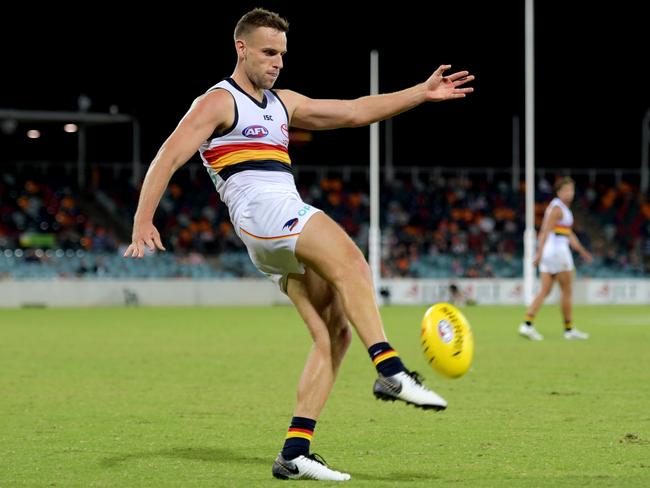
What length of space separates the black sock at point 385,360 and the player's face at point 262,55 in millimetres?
1539

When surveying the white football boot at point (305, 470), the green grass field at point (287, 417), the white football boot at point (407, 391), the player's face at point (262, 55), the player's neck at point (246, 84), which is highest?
the player's face at point (262, 55)

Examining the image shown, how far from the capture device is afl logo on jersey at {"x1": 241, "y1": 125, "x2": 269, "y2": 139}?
6199mm

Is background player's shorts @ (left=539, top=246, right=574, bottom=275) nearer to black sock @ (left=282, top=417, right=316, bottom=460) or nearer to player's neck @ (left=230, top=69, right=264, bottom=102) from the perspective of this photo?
black sock @ (left=282, top=417, right=316, bottom=460)

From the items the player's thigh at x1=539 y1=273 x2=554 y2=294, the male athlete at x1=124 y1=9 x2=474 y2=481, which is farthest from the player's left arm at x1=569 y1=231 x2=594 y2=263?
the male athlete at x1=124 y1=9 x2=474 y2=481

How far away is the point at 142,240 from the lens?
579cm

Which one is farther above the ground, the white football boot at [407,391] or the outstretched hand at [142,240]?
the outstretched hand at [142,240]

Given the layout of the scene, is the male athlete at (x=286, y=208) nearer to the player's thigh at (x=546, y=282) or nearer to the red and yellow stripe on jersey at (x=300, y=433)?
the red and yellow stripe on jersey at (x=300, y=433)

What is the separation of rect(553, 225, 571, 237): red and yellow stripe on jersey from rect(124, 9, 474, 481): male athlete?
40.1ft

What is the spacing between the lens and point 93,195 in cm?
4350

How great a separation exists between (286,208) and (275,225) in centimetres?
11

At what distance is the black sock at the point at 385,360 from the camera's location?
5.84m

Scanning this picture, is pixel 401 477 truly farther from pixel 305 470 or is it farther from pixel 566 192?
pixel 566 192

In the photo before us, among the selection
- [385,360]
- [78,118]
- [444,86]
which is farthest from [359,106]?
[78,118]

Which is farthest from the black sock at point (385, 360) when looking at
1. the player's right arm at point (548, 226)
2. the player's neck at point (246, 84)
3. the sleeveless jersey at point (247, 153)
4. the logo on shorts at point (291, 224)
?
the player's right arm at point (548, 226)
